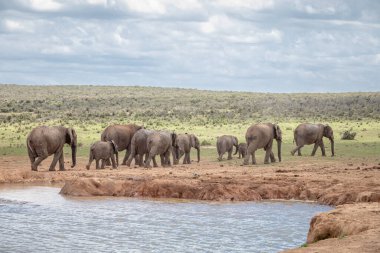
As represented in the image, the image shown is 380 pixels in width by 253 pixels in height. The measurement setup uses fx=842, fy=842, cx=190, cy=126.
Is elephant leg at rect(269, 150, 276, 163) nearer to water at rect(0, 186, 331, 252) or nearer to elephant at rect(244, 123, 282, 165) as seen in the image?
elephant at rect(244, 123, 282, 165)

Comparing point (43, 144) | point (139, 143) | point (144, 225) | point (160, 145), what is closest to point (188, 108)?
point (139, 143)

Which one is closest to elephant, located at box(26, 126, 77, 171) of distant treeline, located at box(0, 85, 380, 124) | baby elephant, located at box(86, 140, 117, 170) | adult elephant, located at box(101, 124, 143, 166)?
baby elephant, located at box(86, 140, 117, 170)

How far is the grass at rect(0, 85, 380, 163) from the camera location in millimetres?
51875

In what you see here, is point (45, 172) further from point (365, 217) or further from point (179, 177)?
point (365, 217)

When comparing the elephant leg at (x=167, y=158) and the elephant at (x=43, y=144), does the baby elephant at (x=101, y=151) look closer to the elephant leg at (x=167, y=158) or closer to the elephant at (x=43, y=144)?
the elephant at (x=43, y=144)

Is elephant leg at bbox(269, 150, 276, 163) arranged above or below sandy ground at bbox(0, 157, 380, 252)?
above

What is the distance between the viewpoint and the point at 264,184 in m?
28.3

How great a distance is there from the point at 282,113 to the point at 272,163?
57.9 meters

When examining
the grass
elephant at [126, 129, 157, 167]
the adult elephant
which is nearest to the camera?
elephant at [126, 129, 157, 167]

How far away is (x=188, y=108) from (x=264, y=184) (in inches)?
2973

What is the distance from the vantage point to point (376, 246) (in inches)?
581

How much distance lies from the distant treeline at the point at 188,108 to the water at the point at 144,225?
49.7m

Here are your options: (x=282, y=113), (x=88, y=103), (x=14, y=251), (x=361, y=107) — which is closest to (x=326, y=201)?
(x=14, y=251)

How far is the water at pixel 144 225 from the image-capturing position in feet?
63.2
